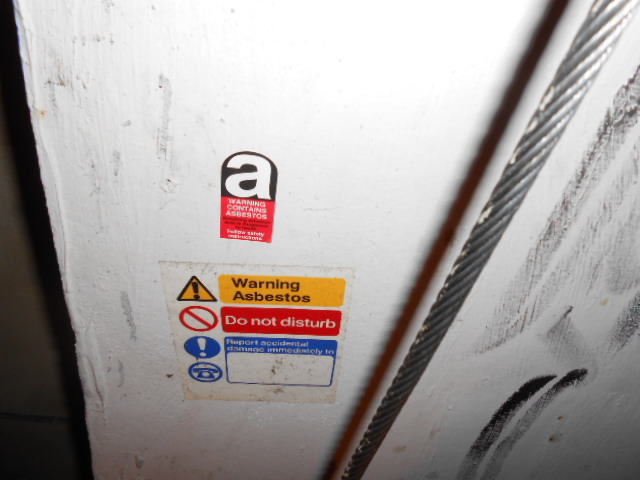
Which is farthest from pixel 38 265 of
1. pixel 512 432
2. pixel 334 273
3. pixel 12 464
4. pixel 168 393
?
pixel 512 432

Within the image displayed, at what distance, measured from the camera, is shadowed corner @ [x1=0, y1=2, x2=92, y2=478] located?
909mm

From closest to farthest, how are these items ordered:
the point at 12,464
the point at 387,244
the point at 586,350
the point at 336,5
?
the point at 336,5
the point at 387,244
the point at 586,350
the point at 12,464

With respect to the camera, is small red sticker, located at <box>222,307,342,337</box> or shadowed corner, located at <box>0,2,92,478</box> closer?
small red sticker, located at <box>222,307,342,337</box>

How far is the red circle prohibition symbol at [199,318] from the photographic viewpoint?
637 millimetres

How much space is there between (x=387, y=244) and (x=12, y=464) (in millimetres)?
1637

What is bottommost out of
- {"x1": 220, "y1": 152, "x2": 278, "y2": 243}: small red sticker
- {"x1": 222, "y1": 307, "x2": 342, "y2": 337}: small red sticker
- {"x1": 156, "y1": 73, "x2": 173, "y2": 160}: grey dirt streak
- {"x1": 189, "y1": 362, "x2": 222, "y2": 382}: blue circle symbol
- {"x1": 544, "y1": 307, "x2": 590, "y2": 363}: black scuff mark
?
{"x1": 189, "y1": 362, "x2": 222, "y2": 382}: blue circle symbol

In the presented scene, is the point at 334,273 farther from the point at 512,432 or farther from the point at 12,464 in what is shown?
the point at 12,464

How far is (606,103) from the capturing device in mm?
492

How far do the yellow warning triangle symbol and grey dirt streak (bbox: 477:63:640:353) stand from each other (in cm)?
44

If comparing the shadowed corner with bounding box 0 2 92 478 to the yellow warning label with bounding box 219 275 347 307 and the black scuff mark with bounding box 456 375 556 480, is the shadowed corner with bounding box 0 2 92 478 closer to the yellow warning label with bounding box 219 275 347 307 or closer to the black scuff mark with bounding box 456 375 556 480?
the yellow warning label with bounding box 219 275 347 307

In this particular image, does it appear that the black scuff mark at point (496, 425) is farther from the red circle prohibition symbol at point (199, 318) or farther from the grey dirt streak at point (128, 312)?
the grey dirt streak at point (128, 312)

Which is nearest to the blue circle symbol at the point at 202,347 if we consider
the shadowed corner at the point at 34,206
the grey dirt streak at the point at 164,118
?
the grey dirt streak at the point at 164,118

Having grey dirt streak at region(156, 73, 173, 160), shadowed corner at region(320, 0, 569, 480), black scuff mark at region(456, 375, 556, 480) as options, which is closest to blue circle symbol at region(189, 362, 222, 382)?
shadowed corner at region(320, 0, 569, 480)

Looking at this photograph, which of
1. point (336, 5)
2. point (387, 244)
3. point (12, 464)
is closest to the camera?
point (336, 5)
